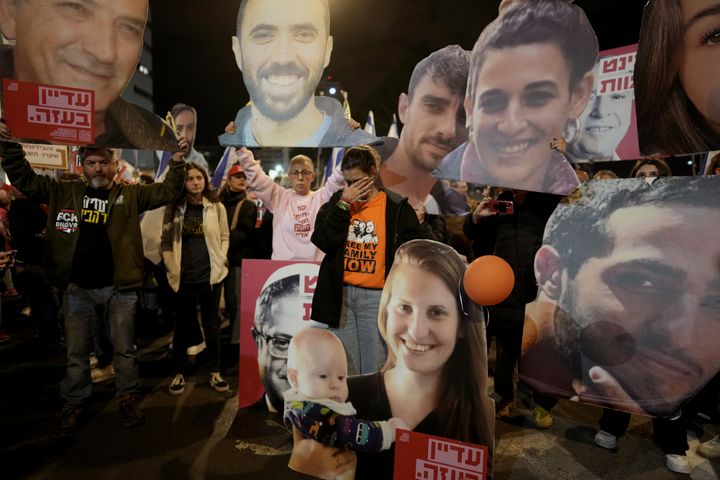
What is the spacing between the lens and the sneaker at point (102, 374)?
444 cm

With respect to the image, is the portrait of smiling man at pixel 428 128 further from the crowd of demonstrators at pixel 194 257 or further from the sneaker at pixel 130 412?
the sneaker at pixel 130 412

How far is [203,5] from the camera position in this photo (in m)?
3.04

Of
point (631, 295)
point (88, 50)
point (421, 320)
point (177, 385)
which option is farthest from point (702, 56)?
point (177, 385)

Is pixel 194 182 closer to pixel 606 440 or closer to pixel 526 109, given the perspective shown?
pixel 526 109

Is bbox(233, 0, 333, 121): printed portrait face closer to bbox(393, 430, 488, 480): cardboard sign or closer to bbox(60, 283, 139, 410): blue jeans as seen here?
bbox(60, 283, 139, 410): blue jeans

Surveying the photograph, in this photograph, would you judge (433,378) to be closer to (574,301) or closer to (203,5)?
(574,301)

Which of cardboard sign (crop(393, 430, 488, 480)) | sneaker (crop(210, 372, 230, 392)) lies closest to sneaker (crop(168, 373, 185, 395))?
sneaker (crop(210, 372, 230, 392))

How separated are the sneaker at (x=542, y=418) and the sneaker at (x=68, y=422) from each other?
3.80 meters

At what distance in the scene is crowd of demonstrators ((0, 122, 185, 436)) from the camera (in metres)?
3.41

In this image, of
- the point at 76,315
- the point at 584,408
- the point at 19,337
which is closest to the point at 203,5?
the point at 76,315

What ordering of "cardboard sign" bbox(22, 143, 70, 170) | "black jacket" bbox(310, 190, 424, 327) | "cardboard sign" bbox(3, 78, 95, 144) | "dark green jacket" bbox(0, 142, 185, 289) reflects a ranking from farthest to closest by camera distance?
"cardboard sign" bbox(22, 143, 70, 170) → "dark green jacket" bbox(0, 142, 185, 289) → "black jacket" bbox(310, 190, 424, 327) → "cardboard sign" bbox(3, 78, 95, 144)

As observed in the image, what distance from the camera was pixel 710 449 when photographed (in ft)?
10.8

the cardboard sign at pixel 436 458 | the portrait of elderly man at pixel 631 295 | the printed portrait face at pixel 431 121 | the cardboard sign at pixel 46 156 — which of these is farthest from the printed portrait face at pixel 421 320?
the cardboard sign at pixel 46 156

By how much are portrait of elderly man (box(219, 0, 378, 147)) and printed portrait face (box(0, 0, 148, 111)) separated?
2.38 feet
